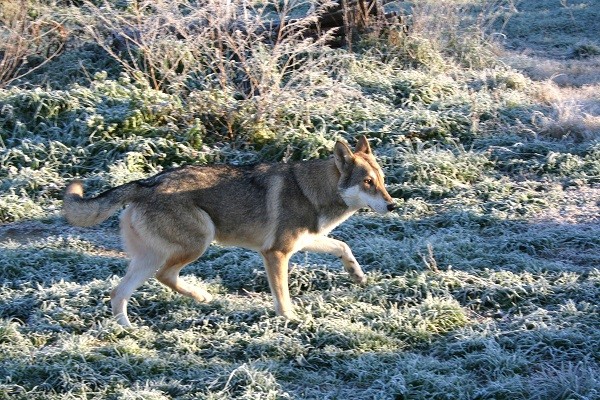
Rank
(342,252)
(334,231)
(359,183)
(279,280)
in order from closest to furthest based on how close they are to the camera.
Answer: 1. (279,280)
2. (359,183)
3. (342,252)
4. (334,231)

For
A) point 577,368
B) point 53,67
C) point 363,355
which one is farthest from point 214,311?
point 53,67

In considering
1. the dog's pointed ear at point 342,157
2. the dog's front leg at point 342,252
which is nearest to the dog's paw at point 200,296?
the dog's front leg at point 342,252

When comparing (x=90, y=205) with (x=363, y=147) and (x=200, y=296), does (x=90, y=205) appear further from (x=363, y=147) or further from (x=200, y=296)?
(x=363, y=147)

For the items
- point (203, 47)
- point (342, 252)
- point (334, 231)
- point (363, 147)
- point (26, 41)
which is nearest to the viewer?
point (342, 252)

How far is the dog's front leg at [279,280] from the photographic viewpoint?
639 centimetres

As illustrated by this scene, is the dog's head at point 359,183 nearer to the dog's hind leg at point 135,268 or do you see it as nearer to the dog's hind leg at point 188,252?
the dog's hind leg at point 188,252

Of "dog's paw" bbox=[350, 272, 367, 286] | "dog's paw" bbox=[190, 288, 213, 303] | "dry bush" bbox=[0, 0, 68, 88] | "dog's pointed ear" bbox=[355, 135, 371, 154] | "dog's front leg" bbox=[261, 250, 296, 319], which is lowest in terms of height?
"dog's paw" bbox=[350, 272, 367, 286]

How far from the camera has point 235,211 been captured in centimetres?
652

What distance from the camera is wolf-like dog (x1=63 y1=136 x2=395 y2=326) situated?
6191 millimetres

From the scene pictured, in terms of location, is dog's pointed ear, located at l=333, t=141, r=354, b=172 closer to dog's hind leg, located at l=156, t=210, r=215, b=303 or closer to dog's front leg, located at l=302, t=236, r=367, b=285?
dog's front leg, located at l=302, t=236, r=367, b=285

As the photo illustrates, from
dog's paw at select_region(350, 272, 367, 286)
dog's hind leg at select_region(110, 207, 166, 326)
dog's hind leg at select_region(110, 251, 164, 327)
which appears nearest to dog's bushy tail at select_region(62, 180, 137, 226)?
dog's hind leg at select_region(110, 207, 166, 326)

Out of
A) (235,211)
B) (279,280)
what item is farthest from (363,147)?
(279,280)

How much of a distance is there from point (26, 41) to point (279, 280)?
21.9 feet

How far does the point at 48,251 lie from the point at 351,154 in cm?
298
